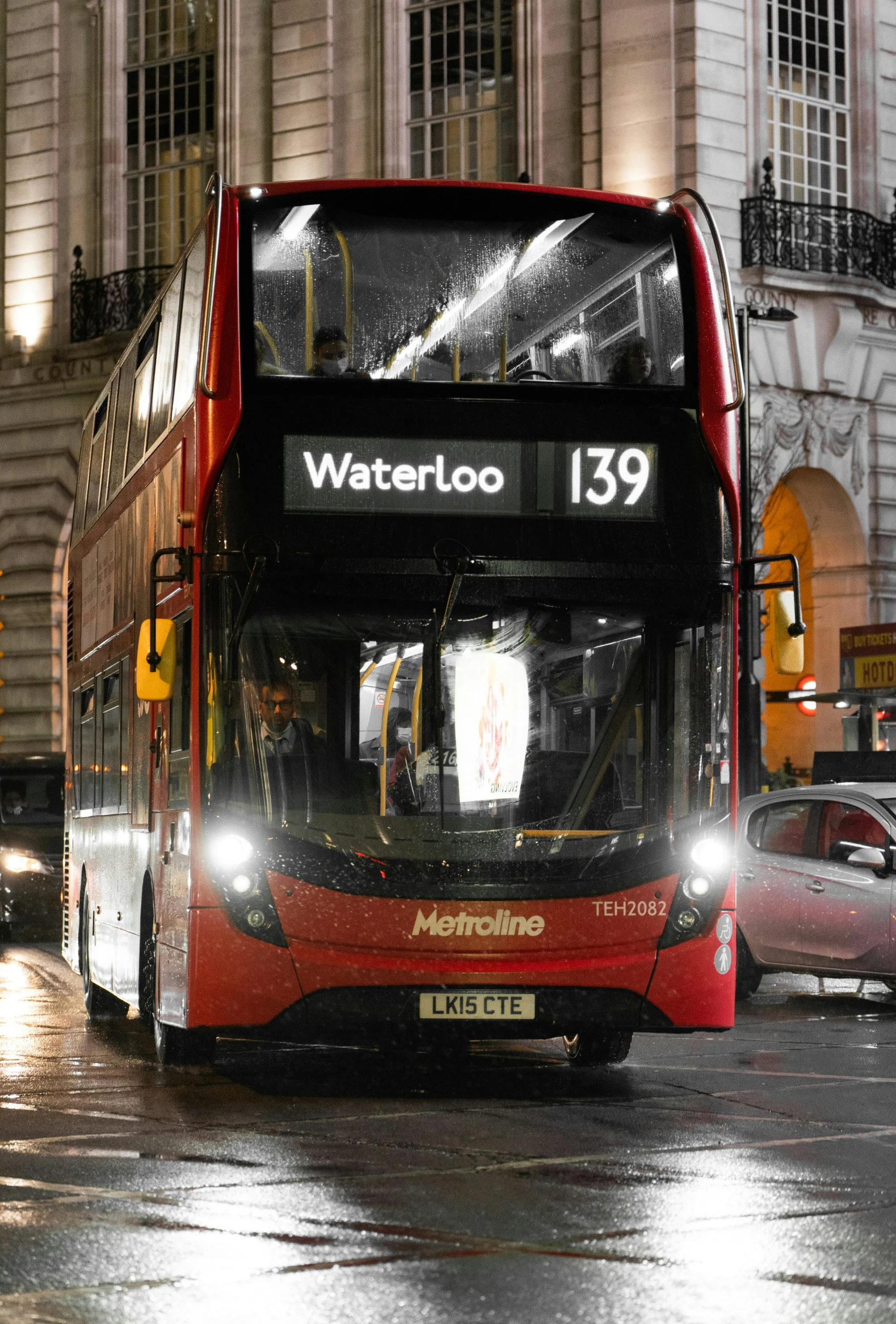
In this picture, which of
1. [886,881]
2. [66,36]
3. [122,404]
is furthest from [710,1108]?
[66,36]

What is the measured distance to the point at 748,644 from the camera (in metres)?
27.5

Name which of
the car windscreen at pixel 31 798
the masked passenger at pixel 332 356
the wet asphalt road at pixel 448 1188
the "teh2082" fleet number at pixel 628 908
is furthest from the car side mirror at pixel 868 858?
the car windscreen at pixel 31 798

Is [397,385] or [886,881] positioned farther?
[886,881]

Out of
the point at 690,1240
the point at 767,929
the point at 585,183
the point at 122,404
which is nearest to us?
the point at 690,1240

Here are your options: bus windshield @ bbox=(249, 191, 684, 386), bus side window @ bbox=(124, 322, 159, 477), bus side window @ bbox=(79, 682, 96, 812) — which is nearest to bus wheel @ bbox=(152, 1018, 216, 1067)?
bus side window @ bbox=(124, 322, 159, 477)

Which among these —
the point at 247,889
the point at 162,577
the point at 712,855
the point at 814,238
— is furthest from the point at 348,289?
the point at 814,238

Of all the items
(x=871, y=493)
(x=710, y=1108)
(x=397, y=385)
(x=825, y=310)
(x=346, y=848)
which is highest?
(x=825, y=310)

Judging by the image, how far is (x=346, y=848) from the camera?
10.0 metres

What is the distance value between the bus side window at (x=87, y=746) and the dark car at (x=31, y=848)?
783cm

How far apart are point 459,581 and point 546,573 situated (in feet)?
1.34

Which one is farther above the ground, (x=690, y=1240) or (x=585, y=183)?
(x=585, y=183)

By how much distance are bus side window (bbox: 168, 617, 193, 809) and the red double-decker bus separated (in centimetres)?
8

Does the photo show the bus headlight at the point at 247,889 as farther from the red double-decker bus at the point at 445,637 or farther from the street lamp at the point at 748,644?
the street lamp at the point at 748,644

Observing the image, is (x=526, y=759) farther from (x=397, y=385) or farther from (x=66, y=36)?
(x=66, y=36)
